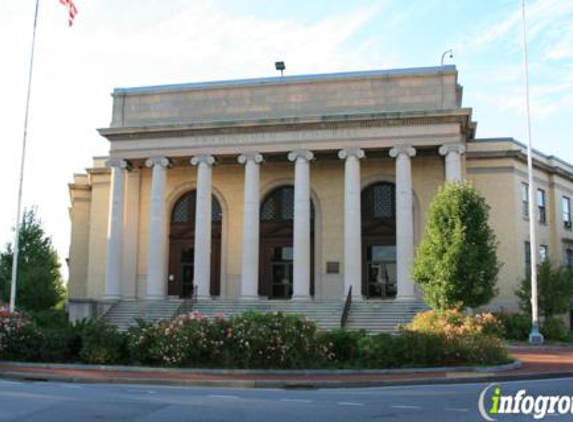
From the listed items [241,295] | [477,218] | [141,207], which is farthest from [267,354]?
[141,207]

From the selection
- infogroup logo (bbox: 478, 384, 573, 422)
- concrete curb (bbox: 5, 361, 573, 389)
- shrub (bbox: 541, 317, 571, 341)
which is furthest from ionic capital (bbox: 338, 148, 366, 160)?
infogroup logo (bbox: 478, 384, 573, 422)

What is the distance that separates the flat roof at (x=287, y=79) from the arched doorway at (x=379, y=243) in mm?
6330

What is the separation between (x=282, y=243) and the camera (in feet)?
129

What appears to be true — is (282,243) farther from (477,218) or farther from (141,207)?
(477,218)

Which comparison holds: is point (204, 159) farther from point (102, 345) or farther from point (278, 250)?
point (102, 345)

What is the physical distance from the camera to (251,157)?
36656 mm

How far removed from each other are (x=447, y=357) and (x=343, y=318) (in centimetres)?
1153

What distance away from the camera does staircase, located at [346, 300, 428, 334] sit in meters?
30.7

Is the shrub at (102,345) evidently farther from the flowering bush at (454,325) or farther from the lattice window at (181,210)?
the lattice window at (181,210)

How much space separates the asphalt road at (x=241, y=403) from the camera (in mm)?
11180

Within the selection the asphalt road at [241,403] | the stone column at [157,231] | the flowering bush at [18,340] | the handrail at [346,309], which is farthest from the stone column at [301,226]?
the asphalt road at [241,403]

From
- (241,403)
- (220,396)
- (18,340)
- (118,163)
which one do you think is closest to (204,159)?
(118,163)

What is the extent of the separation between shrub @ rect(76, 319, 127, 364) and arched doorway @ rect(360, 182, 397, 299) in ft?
66.3

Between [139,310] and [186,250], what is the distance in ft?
20.4
